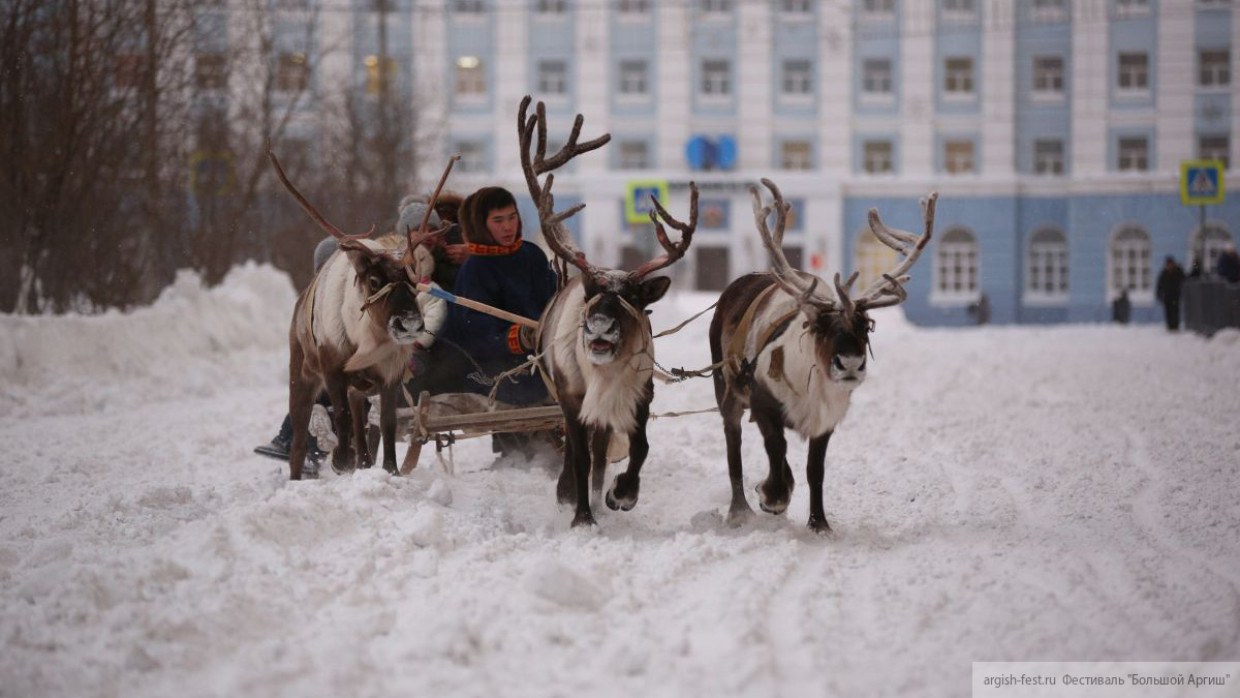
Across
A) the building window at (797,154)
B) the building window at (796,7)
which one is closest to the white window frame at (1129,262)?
the building window at (797,154)

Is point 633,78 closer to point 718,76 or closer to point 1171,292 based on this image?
point 718,76

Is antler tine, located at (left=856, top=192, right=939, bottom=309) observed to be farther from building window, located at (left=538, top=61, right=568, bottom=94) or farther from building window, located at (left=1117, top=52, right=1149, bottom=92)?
building window, located at (left=1117, top=52, right=1149, bottom=92)

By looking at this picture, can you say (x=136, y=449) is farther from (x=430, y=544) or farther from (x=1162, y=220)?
(x=1162, y=220)

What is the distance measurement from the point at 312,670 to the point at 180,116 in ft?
65.1

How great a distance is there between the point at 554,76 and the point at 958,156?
13108 mm

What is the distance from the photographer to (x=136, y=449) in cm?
1172

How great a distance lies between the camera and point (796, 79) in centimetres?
4572

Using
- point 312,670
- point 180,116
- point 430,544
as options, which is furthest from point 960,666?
point 180,116

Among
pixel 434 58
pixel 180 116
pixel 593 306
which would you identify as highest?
pixel 434 58

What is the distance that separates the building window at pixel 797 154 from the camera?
45.7m

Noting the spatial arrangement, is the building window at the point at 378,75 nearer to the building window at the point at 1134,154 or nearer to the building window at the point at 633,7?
the building window at the point at 633,7

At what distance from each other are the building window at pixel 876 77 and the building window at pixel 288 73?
61.2 ft

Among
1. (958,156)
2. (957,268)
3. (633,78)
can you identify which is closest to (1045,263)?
(957,268)

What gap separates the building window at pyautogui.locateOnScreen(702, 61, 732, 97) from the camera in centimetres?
4566
